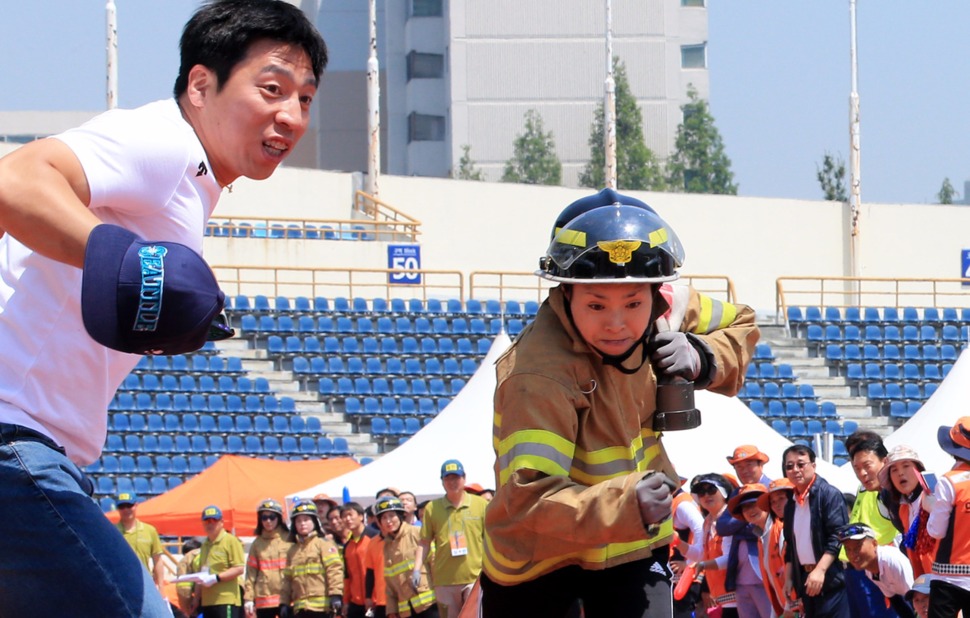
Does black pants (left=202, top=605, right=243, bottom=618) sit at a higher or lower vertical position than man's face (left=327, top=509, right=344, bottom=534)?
lower

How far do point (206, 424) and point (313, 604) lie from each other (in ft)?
30.0

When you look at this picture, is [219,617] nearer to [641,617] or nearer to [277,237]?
[641,617]

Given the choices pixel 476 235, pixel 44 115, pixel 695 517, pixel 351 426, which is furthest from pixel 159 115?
pixel 44 115

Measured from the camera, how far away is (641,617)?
3766mm

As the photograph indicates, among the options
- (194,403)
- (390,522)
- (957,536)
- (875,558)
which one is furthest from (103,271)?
(194,403)

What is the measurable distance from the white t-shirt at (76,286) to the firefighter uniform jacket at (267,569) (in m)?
12.7

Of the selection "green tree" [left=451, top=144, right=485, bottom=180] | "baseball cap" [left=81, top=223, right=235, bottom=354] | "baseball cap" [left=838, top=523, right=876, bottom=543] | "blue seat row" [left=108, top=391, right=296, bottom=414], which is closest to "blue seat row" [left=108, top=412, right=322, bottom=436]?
"blue seat row" [left=108, top=391, right=296, bottom=414]

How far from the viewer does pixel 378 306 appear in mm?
26891

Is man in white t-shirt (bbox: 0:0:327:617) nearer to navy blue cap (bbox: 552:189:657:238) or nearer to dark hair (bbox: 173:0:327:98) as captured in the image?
dark hair (bbox: 173:0:327:98)

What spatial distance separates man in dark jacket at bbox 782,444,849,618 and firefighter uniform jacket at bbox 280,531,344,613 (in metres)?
6.30

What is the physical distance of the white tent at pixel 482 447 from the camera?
1509 cm

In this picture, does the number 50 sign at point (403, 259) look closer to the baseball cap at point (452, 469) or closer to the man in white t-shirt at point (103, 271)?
the baseball cap at point (452, 469)

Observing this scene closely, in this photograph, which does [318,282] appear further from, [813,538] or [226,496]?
[813,538]

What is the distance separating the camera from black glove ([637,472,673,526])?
3.44 meters
